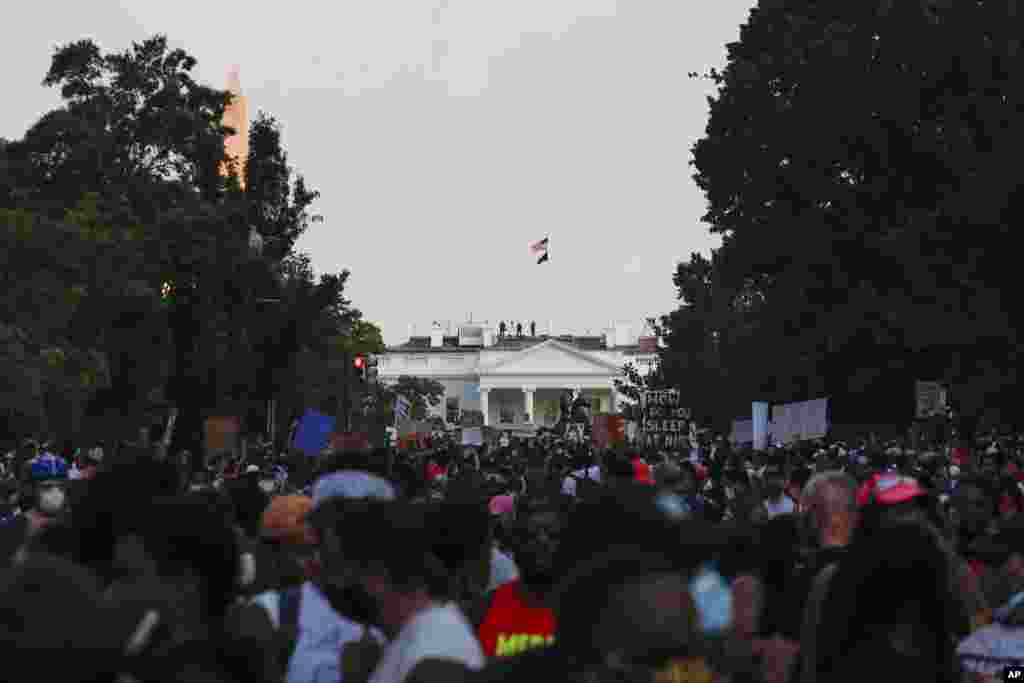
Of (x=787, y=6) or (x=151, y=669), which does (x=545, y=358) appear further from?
(x=151, y=669)

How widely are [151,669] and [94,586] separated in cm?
19

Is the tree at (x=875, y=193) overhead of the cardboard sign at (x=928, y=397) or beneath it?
overhead

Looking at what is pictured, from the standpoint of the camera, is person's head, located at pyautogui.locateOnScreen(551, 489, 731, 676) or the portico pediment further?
the portico pediment

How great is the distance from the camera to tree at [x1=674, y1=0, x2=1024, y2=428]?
37.5m

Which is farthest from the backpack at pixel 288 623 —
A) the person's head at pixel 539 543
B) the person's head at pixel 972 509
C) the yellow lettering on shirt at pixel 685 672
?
the person's head at pixel 972 509

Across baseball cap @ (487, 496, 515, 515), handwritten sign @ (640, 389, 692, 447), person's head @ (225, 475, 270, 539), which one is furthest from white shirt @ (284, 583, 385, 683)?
handwritten sign @ (640, 389, 692, 447)

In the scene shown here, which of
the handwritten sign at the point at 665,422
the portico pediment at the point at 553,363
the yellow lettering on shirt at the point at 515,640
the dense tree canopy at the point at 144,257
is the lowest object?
the yellow lettering on shirt at the point at 515,640

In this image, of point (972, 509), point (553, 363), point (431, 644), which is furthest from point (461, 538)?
point (553, 363)

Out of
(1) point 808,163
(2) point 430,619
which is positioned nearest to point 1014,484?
(2) point 430,619

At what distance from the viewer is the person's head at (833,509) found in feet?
28.0

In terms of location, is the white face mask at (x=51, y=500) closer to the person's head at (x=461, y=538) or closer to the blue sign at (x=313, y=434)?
the person's head at (x=461, y=538)

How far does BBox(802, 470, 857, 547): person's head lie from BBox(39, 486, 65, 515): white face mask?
3.09m

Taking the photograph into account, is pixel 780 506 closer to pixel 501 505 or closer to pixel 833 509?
pixel 501 505

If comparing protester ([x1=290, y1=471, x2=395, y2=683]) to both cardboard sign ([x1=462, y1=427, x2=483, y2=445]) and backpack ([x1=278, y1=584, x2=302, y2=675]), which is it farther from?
cardboard sign ([x1=462, y1=427, x2=483, y2=445])
